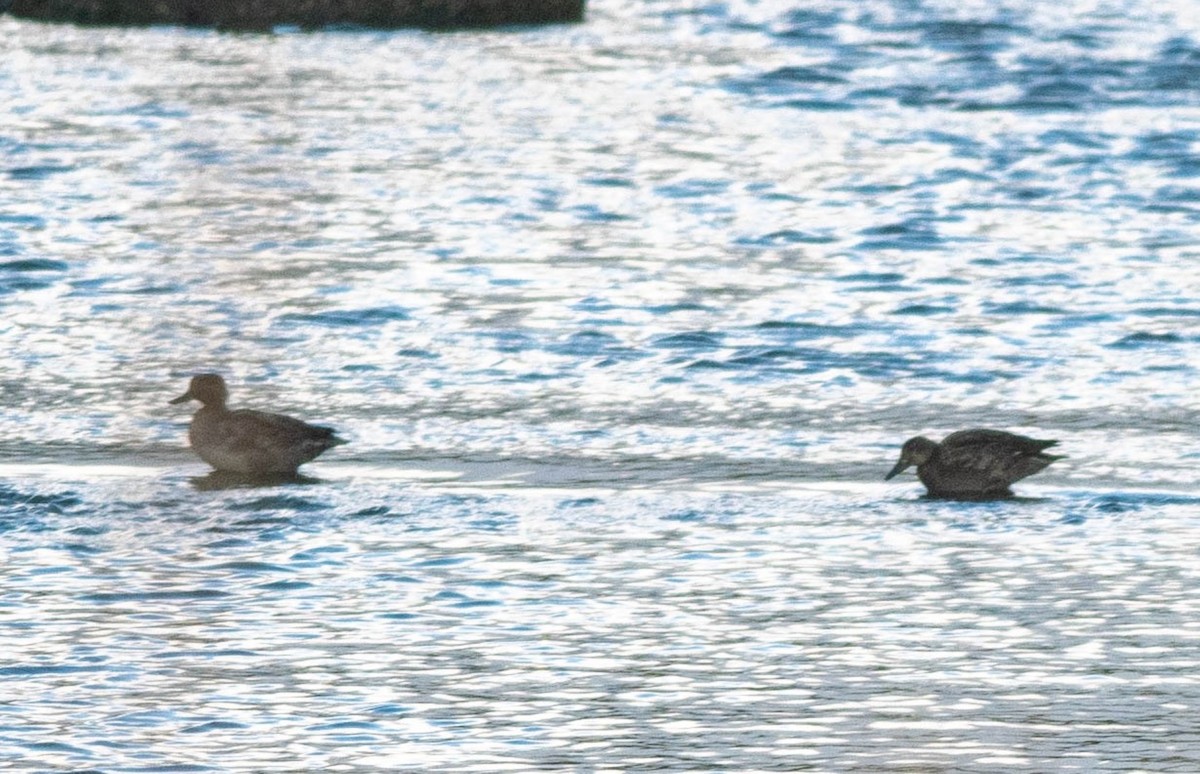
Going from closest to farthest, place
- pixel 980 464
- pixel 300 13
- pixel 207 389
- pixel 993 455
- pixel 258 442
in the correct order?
1. pixel 980 464
2. pixel 993 455
3. pixel 258 442
4. pixel 207 389
5. pixel 300 13

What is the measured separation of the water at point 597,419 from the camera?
7223 millimetres

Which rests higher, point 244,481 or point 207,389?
point 207,389

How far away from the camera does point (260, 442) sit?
10.3m

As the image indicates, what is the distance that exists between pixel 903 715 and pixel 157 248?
29.3 ft

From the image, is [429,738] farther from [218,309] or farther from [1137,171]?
[1137,171]

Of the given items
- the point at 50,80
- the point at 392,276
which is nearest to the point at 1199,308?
the point at 392,276

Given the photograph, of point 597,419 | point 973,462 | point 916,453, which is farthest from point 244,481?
point 973,462

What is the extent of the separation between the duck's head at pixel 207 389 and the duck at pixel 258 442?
1.81ft

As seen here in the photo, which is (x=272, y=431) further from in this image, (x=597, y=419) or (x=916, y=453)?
(x=916, y=453)

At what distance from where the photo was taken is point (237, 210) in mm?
16891

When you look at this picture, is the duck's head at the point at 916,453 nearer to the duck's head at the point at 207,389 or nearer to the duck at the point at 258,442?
the duck at the point at 258,442

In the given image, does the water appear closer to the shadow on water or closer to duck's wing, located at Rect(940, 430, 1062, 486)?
the shadow on water

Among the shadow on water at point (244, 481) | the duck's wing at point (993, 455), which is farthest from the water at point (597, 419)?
the duck's wing at point (993, 455)

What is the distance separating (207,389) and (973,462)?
3.17 meters
